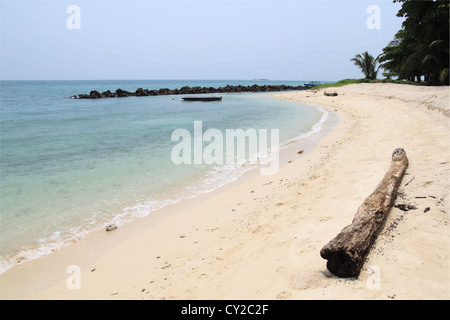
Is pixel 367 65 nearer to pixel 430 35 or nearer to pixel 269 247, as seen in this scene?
pixel 430 35

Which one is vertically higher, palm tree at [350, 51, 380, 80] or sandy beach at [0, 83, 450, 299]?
palm tree at [350, 51, 380, 80]

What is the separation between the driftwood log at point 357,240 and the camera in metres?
3.33

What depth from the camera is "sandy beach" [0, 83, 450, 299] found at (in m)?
3.32

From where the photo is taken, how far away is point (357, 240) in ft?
11.4

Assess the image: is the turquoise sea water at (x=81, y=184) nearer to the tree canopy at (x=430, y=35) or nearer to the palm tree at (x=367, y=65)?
the tree canopy at (x=430, y=35)

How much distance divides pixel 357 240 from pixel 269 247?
1.52m

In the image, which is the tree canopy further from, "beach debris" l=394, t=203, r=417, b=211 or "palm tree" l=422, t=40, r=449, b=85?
"beach debris" l=394, t=203, r=417, b=211

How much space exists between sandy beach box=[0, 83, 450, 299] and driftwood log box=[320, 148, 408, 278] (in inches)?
A: 5.0

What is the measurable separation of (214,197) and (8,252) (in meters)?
4.68

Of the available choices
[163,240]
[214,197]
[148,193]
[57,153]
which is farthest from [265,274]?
[57,153]

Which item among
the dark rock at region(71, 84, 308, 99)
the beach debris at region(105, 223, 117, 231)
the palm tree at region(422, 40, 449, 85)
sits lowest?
the beach debris at region(105, 223, 117, 231)

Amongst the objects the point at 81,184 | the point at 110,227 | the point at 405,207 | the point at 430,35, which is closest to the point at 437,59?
the point at 430,35

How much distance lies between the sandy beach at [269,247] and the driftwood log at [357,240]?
128mm

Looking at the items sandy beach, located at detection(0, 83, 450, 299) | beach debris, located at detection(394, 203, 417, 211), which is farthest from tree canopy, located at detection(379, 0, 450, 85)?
beach debris, located at detection(394, 203, 417, 211)
